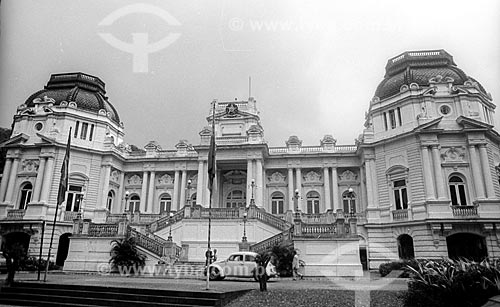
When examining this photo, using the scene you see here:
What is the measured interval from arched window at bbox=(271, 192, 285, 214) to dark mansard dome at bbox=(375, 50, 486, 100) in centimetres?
1126

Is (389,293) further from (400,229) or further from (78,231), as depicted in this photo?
(78,231)

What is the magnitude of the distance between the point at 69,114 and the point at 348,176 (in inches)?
911

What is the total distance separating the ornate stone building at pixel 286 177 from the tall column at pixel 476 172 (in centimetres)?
8

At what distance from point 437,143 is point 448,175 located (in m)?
2.16

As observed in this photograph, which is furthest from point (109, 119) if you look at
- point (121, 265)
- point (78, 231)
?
point (121, 265)

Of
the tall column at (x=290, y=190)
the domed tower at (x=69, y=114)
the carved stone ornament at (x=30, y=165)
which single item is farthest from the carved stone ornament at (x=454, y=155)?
the carved stone ornament at (x=30, y=165)

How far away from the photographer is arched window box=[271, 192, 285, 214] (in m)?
28.9

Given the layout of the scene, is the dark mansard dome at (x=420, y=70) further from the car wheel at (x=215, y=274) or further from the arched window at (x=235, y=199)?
the car wheel at (x=215, y=274)

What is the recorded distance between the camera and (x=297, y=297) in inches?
342

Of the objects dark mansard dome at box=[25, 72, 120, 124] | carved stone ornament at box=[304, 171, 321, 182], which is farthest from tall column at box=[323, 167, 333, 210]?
dark mansard dome at box=[25, 72, 120, 124]

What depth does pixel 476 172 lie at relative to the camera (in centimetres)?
2159

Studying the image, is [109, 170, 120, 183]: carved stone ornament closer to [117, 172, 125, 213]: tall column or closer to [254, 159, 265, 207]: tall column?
[117, 172, 125, 213]: tall column

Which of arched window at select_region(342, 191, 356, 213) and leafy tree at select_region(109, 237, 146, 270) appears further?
arched window at select_region(342, 191, 356, 213)

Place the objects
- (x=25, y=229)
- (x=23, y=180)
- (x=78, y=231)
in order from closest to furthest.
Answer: (x=78, y=231) → (x=25, y=229) → (x=23, y=180)
